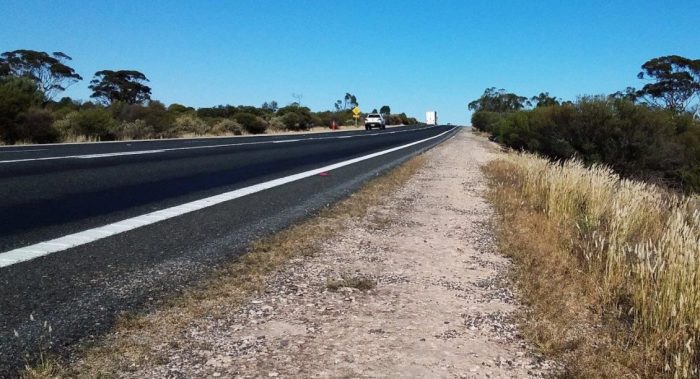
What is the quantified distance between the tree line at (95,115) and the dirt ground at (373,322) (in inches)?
923

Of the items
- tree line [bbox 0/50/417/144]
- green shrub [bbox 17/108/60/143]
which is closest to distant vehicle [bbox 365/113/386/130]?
tree line [bbox 0/50/417/144]

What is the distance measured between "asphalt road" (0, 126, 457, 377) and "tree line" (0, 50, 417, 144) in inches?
547

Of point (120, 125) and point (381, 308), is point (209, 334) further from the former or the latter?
point (120, 125)

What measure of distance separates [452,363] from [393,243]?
298cm

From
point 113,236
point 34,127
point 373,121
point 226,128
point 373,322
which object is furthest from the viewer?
point 373,121

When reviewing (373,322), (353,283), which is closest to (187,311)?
(373,322)

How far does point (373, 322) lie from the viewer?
11.5 feet

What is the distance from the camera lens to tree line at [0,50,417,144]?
23.9m

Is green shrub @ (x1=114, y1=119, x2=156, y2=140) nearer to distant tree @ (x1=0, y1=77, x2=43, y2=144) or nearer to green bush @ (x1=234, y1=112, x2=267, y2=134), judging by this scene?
distant tree @ (x1=0, y1=77, x2=43, y2=144)

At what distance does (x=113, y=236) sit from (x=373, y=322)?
10.2ft

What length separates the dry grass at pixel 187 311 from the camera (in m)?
2.74

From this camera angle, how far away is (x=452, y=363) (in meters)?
2.95

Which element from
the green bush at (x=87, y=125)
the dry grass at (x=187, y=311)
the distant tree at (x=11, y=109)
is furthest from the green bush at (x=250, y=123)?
the dry grass at (x=187, y=311)

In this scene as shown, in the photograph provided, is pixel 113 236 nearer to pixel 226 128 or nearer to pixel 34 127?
pixel 34 127
